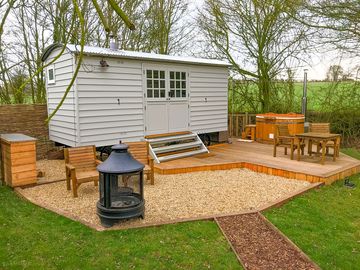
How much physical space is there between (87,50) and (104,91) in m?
0.92

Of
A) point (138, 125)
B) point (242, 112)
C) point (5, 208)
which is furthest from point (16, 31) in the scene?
point (242, 112)

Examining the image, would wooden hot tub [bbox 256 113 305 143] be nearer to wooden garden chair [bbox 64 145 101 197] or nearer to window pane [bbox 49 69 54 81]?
wooden garden chair [bbox 64 145 101 197]

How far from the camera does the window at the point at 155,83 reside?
750 centimetres

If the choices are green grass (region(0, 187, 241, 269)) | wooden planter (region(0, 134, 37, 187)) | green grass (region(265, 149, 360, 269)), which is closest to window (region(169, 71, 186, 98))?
wooden planter (region(0, 134, 37, 187))

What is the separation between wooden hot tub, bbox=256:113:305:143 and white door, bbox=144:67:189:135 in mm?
2612

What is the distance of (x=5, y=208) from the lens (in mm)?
4379

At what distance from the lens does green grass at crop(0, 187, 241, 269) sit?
2.92 meters

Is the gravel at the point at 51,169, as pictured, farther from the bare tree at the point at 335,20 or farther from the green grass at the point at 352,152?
the bare tree at the point at 335,20

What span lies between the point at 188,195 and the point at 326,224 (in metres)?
2.01

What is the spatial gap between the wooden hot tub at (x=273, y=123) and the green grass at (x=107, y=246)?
19.3 feet

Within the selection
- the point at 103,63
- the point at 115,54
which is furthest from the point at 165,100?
the point at 103,63

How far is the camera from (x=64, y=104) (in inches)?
276

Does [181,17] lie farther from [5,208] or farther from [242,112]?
[5,208]

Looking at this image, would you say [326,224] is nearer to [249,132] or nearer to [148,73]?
[148,73]
